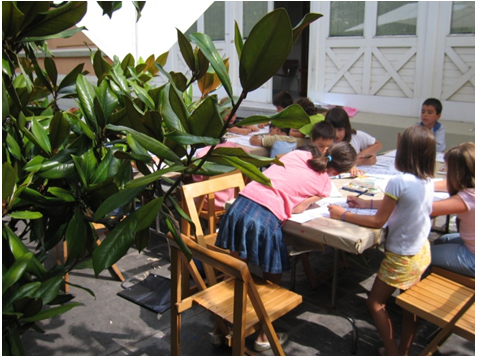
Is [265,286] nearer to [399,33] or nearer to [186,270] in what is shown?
[186,270]

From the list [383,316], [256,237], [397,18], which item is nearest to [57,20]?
[256,237]

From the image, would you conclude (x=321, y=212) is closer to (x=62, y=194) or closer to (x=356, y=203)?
(x=356, y=203)

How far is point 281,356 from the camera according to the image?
2.53 meters

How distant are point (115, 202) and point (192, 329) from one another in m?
2.63

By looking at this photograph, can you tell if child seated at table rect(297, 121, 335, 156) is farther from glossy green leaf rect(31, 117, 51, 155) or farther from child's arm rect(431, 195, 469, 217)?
glossy green leaf rect(31, 117, 51, 155)

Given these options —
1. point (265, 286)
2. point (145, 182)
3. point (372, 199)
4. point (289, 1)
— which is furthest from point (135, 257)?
point (289, 1)

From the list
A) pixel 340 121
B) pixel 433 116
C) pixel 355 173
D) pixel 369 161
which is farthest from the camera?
pixel 433 116

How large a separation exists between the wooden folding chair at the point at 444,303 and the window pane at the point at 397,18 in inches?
213

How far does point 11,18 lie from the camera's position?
111 cm

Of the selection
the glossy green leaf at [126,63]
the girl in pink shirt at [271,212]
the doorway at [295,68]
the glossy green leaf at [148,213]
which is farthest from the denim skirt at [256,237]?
the doorway at [295,68]

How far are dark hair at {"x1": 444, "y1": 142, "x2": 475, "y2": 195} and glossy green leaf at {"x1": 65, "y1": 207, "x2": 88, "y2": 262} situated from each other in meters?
2.61

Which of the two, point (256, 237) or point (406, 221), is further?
point (256, 237)

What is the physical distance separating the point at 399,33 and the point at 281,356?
21.0 ft

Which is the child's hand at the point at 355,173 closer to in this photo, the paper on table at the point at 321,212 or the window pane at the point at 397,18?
the paper on table at the point at 321,212
